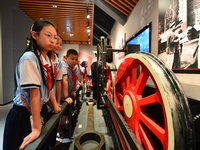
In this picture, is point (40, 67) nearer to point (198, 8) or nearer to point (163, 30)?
point (198, 8)

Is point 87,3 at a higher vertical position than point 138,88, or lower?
higher

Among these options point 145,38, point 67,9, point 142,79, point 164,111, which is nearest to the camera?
point 164,111

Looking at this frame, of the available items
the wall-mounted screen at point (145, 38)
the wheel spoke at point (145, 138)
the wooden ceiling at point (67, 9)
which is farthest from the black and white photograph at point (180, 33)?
the wooden ceiling at point (67, 9)

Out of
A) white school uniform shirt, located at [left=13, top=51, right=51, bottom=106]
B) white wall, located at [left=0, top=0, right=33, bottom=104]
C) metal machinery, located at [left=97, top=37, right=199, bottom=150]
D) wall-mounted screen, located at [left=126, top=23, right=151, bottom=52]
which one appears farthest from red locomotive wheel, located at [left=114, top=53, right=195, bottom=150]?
white wall, located at [left=0, top=0, right=33, bottom=104]

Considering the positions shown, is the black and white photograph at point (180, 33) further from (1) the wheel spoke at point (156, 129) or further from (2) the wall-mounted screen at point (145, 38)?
(1) the wheel spoke at point (156, 129)

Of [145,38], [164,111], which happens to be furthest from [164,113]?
[145,38]

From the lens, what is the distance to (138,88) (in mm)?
1339

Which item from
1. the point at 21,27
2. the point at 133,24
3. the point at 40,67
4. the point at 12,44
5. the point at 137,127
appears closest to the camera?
the point at 40,67

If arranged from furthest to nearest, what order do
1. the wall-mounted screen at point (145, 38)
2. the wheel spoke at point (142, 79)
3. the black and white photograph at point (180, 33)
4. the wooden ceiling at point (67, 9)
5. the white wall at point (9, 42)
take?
the white wall at point (9, 42), the wooden ceiling at point (67, 9), the wall-mounted screen at point (145, 38), the black and white photograph at point (180, 33), the wheel spoke at point (142, 79)

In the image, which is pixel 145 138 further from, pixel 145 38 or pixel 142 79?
pixel 145 38

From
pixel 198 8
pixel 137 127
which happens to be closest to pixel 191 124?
pixel 137 127

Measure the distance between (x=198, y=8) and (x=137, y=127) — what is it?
1.56 meters

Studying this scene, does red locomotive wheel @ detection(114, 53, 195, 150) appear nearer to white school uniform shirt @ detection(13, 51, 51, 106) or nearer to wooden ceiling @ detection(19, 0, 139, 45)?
white school uniform shirt @ detection(13, 51, 51, 106)

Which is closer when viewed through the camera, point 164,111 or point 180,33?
point 164,111
